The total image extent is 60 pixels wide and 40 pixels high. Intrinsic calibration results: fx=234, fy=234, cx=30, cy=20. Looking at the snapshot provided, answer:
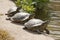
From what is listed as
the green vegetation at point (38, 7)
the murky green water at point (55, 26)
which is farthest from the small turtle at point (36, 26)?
the green vegetation at point (38, 7)

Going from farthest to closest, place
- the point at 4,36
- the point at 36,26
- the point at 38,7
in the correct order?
the point at 38,7
the point at 36,26
the point at 4,36

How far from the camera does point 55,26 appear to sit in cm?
668

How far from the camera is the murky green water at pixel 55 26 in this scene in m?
5.91

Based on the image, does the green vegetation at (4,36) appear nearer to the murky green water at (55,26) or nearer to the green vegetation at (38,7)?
the murky green water at (55,26)

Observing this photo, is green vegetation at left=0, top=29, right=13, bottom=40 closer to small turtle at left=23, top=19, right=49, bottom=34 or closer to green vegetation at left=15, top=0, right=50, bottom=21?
small turtle at left=23, top=19, right=49, bottom=34

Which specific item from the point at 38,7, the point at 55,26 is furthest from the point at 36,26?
the point at 38,7

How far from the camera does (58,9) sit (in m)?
9.20

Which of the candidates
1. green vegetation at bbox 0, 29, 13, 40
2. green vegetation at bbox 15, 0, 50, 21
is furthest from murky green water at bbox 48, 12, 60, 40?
green vegetation at bbox 0, 29, 13, 40

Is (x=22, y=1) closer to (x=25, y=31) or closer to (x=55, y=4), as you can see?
(x=55, y=4)

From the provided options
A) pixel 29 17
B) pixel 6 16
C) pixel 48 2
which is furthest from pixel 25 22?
pixel 48 2

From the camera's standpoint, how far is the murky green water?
19.4ft

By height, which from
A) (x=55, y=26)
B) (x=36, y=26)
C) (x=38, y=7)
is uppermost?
(x=36, y=26)

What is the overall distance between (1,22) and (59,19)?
7.62ft

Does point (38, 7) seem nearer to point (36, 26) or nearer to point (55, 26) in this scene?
point (55, 26)
